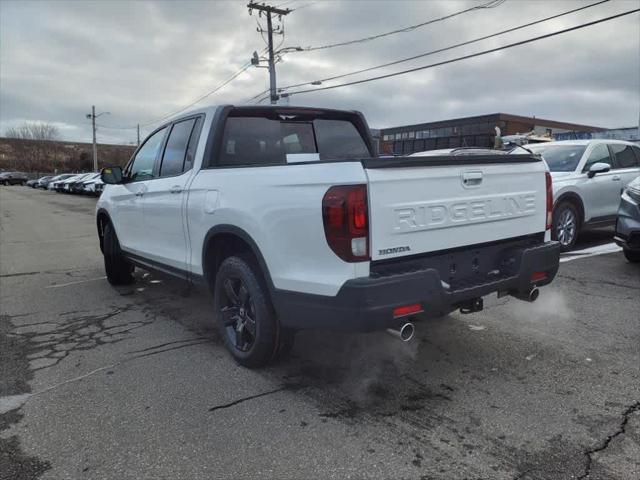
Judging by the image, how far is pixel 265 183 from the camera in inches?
132

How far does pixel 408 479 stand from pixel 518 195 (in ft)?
7.25

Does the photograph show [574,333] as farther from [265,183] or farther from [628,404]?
[265,183]

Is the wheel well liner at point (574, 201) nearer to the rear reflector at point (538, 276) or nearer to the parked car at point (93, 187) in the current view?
the rear reflector at point (538, 276)

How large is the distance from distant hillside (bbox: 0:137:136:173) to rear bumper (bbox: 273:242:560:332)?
98.2 metres

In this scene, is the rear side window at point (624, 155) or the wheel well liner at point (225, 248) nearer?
the wheel well liner at point (225, 248)

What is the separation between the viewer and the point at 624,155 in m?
9.39

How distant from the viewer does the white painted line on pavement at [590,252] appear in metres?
7.82

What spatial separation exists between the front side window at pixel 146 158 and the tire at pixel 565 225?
6.01m

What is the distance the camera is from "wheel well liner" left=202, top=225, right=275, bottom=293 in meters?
3.43

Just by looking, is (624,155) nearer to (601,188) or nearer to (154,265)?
(601,188)

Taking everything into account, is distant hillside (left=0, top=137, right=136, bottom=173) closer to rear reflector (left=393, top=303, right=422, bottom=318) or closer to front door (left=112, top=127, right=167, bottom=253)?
front door (left=112, top=127, right=167, bottom=253)

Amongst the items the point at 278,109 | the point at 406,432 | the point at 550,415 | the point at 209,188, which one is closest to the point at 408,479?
the point at 406,432

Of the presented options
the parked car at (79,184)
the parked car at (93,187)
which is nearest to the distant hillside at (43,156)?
the parked car at (79,184)

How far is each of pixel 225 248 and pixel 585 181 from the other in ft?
22.3
